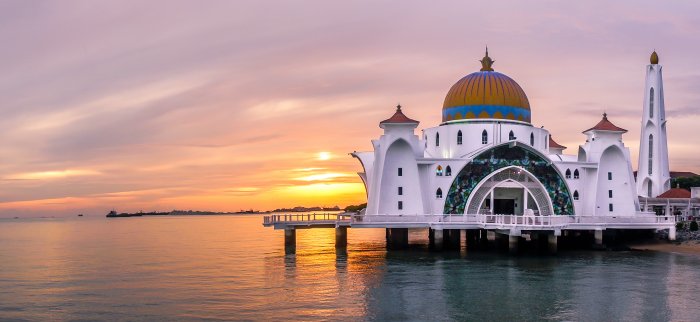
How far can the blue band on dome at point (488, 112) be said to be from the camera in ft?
173

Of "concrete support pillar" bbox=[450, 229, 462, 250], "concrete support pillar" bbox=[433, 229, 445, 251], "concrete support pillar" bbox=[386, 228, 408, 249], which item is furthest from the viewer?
"concrete support pillar" bbox=[386, 228, 408, 249]

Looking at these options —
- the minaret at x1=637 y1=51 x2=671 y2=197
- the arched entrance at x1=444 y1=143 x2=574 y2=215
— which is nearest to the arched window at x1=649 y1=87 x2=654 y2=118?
the minaret at x1=637 y1=51 x2=671 y2=197

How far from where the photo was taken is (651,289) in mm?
30703

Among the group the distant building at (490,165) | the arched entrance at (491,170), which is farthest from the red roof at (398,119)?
the arched entrance at (491,170)

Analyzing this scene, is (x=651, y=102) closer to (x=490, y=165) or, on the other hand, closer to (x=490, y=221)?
(x=490, y=165)

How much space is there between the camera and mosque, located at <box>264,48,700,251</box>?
47.8 meters

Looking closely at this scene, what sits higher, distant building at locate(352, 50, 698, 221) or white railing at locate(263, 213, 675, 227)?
distant building at locate(352, 50, 698, 221)

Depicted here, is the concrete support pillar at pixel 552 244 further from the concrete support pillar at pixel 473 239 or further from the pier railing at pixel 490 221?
the concrete support pillar at pixel 473 239

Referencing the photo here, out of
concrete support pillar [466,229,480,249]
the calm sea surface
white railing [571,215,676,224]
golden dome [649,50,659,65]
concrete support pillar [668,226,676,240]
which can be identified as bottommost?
the calm sea surface

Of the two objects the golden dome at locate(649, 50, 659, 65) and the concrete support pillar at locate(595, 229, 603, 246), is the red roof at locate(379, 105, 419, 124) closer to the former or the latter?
the concrete support pillar at locate(595, 229, 603, 246)

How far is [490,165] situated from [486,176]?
0.86 metres

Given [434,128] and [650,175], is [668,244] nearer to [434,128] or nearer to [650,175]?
[434,128]

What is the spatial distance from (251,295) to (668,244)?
110 feet

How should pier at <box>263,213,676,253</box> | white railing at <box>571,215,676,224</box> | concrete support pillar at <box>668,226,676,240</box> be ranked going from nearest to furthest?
1. pier at <box>263,213,676,253</box>
2. white railing at <box>571,215,676,224</box>
3. concrete support pillar at <box>668,226,676,240</box>
